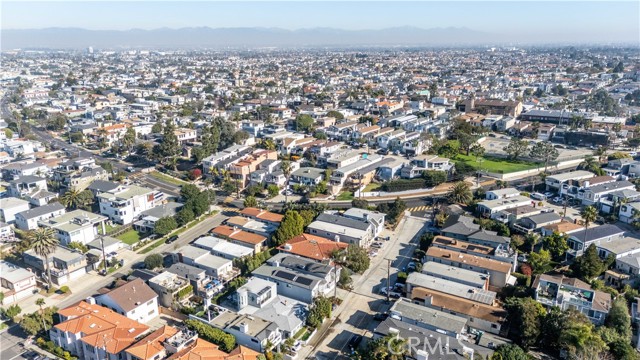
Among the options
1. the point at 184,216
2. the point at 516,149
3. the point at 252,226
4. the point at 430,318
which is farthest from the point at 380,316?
the point at 516,149

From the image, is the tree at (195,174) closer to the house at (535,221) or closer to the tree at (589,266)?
the house at (535,221)

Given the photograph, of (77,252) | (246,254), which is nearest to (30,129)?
(77,252)

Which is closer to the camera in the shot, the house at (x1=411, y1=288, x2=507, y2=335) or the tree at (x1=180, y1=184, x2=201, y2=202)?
the house at (x1=411, y1=288, x2=507, y2=335)

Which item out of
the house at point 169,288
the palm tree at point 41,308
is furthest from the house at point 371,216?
the palm tree at point 41,308

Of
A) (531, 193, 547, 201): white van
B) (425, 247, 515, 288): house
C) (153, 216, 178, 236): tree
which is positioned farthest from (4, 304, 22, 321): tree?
(531, 193, 547, 201): white van

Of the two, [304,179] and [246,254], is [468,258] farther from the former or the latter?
[304,179]

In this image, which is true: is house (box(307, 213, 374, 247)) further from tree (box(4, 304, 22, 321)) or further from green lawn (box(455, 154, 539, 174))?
green lawn (box(455, 154, 539, 174))
